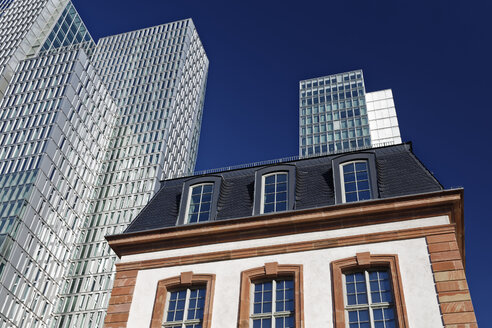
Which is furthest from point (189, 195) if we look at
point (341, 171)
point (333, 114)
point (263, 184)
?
point (333, 114)

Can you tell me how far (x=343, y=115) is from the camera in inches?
5037

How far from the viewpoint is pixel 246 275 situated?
66.6 ft

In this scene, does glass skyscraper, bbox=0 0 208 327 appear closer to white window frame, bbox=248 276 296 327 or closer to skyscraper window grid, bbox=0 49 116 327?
skyscraper window grid, bbox=0 49 116 327

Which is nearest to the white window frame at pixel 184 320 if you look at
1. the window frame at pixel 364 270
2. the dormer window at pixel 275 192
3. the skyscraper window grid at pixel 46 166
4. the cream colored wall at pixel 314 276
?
the cream colored wall at pixel 314 276

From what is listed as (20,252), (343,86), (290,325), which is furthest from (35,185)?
(290,325)

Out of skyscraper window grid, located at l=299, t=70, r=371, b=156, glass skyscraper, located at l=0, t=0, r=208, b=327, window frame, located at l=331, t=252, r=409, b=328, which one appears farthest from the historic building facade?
skyscraper window grid, located at l=299, t=70, r=371, b=156

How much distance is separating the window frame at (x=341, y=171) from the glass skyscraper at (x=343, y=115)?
97463 mm

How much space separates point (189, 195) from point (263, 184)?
3.40m

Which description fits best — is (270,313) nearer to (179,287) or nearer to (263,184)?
(179,287)

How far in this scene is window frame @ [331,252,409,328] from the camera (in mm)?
17656

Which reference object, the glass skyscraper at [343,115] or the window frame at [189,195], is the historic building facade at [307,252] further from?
the glass skyscraper at [343,115]

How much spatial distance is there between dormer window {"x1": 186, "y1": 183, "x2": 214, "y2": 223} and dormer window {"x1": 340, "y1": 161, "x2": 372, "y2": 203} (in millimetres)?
5859

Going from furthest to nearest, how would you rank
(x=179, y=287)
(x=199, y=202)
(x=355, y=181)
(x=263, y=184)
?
(x=199, y=202)
(x=263, y=184)
(x=355, y=181)
(x=179, y=287)

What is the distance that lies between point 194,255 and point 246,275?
251 cm
